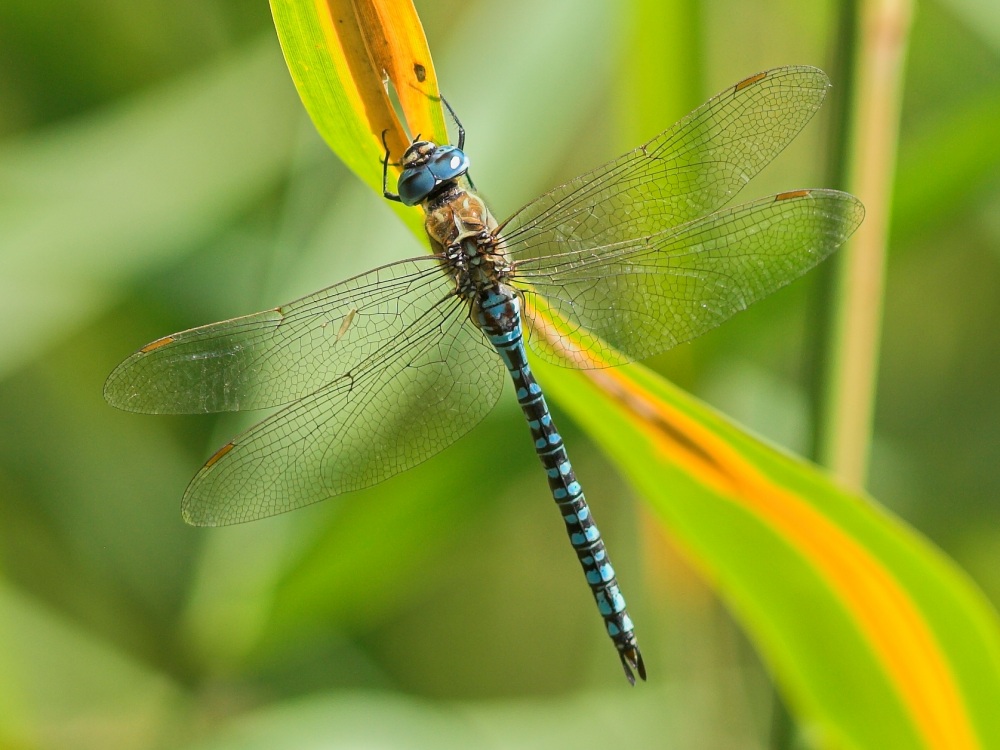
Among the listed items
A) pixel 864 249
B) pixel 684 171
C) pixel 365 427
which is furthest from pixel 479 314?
pixel 864 249

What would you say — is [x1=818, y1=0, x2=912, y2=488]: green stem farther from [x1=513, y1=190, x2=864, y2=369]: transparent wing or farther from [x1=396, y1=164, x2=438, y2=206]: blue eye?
[x1=396, y1=164, x2=438, y2=206]: blue eye

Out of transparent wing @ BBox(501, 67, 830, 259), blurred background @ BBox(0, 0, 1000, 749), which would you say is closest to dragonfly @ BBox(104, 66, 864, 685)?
transparent wing @ BBox(501, 67, 830, 259)

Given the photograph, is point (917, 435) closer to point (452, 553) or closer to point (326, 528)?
point (452, 553)

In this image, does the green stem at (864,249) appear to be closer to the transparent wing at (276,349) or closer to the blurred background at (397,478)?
Answer: the blurred background at (397,478)

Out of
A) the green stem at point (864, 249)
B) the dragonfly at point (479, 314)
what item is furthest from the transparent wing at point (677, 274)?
the green stem at point (864, 249)

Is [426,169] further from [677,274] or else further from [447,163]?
[677,274]
